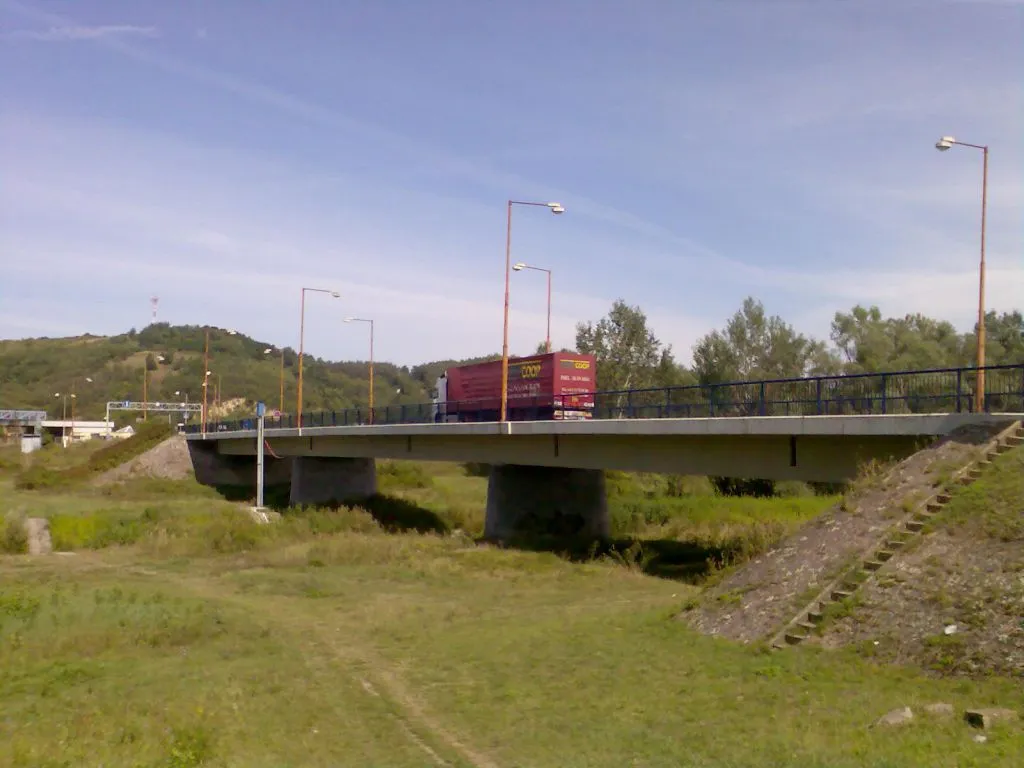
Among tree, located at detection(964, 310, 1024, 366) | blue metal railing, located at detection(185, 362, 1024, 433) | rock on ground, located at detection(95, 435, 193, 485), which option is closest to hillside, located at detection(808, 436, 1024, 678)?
blue metal railing, located at detection(185, 362, 1024, 433)

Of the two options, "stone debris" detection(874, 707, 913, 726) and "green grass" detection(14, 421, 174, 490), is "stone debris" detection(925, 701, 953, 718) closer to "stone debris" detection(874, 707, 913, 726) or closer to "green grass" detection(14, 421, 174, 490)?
"stone debris" detection(874, 707, 913, 726)

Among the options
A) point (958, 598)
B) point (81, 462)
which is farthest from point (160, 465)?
point (958, 598)

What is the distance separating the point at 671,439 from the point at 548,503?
34.5 ft

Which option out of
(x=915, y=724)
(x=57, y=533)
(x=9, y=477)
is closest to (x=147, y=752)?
(x=915, y=724)

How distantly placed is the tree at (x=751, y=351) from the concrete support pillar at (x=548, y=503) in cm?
3228

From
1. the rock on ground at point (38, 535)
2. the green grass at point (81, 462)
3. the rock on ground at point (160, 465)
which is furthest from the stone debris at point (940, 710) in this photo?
the green grass at point (81, 462)

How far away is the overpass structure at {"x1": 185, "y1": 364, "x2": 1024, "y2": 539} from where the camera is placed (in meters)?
21.8

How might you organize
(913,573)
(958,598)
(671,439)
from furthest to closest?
(671,439) → (913,573) → (958,598)

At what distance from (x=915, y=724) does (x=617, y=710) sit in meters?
3.95

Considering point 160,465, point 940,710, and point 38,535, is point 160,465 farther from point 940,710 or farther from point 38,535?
point 940,710

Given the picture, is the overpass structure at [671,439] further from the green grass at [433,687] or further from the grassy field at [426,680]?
the green grass at [433,687]

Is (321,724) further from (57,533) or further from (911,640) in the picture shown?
(57,533)

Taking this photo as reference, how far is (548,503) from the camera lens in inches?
1505

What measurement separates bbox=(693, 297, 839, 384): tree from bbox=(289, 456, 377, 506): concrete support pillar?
28.0 meters
